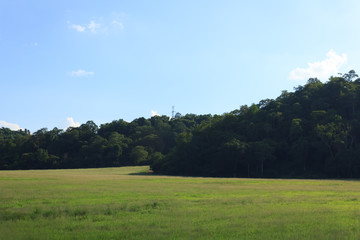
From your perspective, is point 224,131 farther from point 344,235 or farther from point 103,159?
point 344,235

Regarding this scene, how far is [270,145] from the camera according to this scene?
5931cm

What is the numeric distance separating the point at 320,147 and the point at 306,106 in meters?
14.4

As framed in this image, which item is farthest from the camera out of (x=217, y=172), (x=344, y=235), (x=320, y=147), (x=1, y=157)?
(x=1, y=157)

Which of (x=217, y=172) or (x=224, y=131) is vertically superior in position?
(x=224, y=131)

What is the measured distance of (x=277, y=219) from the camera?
10.7m

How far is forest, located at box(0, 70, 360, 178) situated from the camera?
54.8 meters

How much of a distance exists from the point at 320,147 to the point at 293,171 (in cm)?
649

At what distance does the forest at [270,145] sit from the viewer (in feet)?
180

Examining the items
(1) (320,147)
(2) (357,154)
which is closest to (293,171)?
(1) (320,147)

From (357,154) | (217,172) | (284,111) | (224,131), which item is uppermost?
(284,111)

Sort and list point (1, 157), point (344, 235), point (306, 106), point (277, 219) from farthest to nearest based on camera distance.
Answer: point (1, 157) < point (306, 106) < point (277, 219) < point (344, 235)

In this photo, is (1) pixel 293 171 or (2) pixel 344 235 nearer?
(2) pixel 344 235

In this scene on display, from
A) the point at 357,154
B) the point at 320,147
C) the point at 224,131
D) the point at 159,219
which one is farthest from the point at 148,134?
the point at 159,219

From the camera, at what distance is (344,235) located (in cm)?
859
